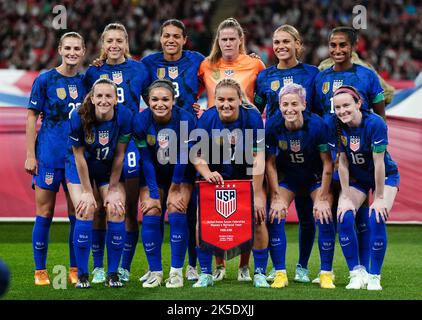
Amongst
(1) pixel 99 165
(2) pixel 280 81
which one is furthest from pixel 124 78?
(2) pixel 280 81

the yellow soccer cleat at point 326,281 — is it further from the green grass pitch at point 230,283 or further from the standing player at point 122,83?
the standing player at point 122,83

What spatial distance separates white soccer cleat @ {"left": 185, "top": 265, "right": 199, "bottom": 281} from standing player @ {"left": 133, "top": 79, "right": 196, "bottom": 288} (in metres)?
0.43

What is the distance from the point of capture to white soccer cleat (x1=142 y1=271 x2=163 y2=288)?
21.2 ft

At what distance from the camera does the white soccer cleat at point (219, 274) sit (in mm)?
6975

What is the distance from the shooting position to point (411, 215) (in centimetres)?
1010

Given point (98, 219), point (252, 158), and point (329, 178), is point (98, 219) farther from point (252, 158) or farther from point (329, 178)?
point (329, 178)

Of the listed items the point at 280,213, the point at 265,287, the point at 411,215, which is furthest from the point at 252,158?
the point at 411,215

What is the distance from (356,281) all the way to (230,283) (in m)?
0.95

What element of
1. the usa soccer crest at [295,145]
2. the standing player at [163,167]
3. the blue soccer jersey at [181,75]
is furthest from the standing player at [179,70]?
the usa soccer crest at [295,145]

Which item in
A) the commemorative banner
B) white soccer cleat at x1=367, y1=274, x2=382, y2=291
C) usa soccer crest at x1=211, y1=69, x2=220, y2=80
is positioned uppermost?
usa soccer crest at x1=211, y1=69, x2=220, y2=80

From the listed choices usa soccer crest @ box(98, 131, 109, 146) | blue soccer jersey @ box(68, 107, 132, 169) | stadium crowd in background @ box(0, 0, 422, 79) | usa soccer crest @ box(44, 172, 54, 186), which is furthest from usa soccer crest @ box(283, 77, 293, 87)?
stadium crowd in background @ box(0, 0, 422, 79)

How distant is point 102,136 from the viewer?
6418 millimetres

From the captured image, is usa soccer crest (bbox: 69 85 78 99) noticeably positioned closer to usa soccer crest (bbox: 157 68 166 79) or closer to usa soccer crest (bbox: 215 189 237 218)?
usa soccer crest (bbox: 157 68 166 79)

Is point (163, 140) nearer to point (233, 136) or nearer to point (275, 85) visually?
point (233, 136)
